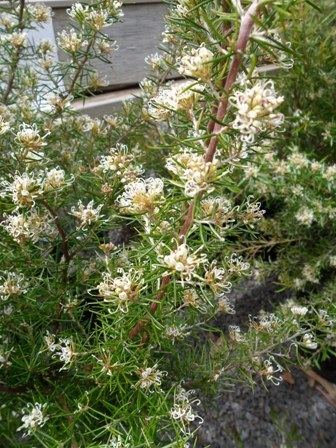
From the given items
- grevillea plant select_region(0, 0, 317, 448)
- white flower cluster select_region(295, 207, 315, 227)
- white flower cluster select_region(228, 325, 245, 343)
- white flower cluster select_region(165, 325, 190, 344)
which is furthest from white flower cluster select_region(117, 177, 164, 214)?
white flower cluster select_region(295, 207, 315, 227)

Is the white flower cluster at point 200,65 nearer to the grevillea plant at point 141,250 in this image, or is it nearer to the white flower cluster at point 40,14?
the grevillea plant at point 141,250

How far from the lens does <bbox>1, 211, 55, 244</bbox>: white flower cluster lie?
64cm

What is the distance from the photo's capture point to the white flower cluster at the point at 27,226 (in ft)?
2.10

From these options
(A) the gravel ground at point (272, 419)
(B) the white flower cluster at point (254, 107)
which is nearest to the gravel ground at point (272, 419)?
(A) the gravel ground at point (272, 419)

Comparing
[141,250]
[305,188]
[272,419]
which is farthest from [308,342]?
[272,419]

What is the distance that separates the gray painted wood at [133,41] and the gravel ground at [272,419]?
1059 mm

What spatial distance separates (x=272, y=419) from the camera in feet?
4.96

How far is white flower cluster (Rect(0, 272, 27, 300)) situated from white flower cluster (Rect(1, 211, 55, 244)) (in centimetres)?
8

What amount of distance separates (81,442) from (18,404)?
0.17 meters

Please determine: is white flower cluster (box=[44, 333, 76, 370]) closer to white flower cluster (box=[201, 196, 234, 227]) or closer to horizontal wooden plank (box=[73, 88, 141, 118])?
white flower cluster (box=[201, 196, 234, 227])

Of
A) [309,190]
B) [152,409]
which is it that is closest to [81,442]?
[152,409]

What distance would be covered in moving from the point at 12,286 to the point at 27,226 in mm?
124

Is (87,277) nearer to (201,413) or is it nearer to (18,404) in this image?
(18,404)

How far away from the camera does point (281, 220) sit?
1514mm
